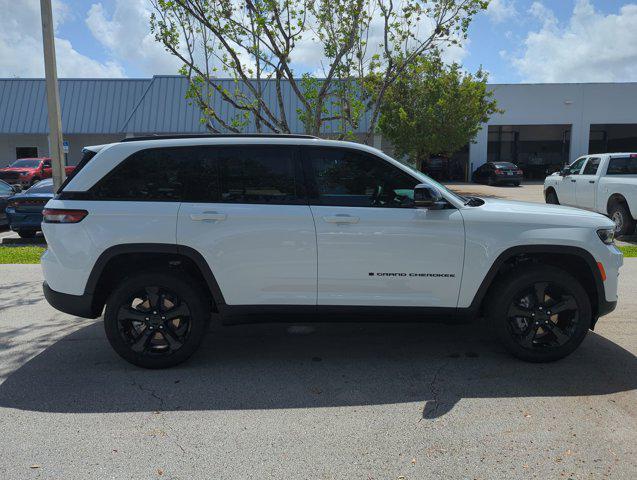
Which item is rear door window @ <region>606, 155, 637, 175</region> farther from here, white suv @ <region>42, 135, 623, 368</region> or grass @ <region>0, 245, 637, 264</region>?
white suv @ <region>42, 135, 623, 368</region>

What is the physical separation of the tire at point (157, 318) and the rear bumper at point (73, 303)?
161 mm

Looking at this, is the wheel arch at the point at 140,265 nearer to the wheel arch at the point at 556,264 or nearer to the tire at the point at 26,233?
the wheel arch at the point at 556,264

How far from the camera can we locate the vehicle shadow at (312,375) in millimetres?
3898

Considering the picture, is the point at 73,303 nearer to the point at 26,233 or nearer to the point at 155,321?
the point at 155,321

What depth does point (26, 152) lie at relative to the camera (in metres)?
33.6

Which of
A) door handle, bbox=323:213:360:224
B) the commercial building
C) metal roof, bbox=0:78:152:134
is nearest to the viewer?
door handle, bbox=323:213:360:224

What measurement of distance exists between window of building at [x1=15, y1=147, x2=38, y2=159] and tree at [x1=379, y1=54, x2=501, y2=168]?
23121 millimetres

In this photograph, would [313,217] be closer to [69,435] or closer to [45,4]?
[69,435]

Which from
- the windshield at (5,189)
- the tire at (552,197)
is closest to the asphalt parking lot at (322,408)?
the windshield at (5,189)

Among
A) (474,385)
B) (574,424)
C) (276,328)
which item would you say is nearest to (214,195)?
(276,328)

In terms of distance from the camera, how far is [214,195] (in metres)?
4.36

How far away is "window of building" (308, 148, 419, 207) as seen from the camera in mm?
4367

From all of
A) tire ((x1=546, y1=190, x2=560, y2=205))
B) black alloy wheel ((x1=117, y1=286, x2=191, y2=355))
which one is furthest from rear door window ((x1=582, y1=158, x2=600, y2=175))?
black alloy wheel ((x1=117, y1=286, x2=191, y2=355))

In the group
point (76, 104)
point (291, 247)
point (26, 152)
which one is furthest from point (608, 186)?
point (26, 152)
